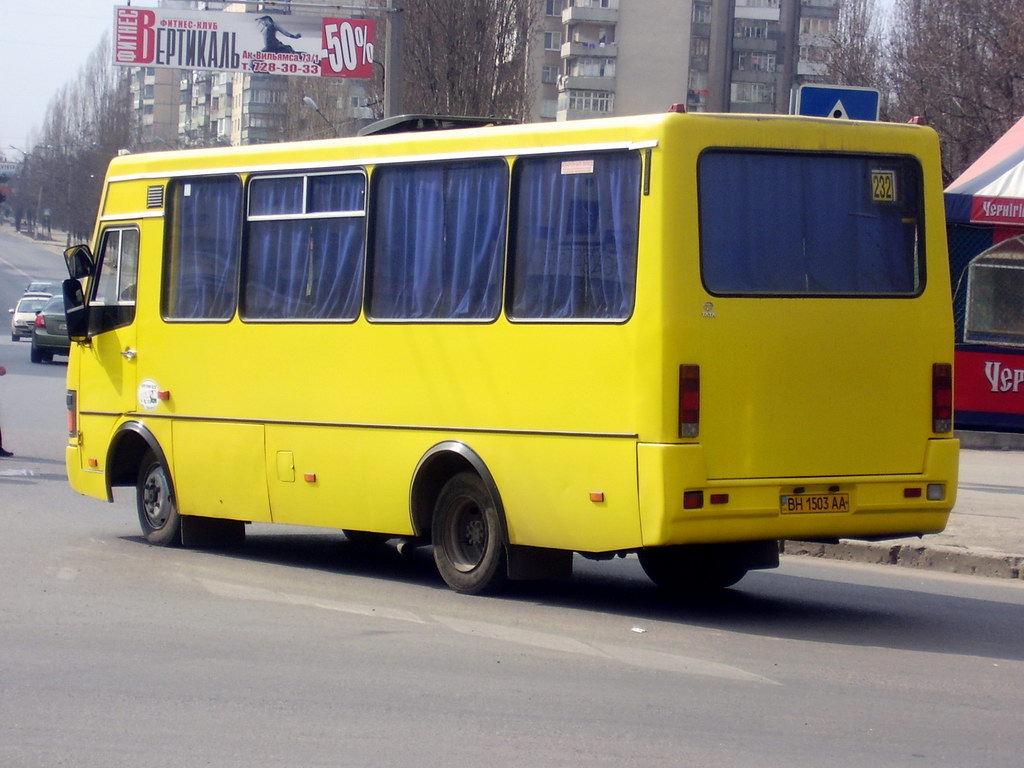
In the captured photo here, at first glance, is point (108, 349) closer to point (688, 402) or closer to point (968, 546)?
point (688, 402)

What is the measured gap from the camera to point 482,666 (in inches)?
298

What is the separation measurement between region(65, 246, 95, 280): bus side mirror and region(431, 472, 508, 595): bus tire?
4.34 m

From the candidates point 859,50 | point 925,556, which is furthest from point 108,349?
point 859,50

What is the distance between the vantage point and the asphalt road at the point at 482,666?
20.0ft

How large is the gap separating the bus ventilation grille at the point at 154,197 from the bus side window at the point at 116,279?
276 mm

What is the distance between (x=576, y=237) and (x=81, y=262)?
17.2ft

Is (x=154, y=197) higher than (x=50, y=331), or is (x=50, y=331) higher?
(x=154, y=197)

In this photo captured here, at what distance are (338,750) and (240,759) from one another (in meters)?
0.37

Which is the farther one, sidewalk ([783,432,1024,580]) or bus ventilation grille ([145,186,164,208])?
bus ventilation grille ([145,186,164,208])

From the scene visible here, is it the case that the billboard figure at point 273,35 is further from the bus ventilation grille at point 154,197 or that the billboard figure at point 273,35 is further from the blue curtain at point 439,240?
the blue curtain at point 439,240

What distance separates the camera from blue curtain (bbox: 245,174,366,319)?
10.4 meters

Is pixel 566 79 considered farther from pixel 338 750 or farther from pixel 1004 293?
pixel 338 750

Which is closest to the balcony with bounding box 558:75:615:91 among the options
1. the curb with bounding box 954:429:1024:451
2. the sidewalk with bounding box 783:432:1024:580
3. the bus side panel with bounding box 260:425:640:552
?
the curb with bounding box 954:429:1024:451

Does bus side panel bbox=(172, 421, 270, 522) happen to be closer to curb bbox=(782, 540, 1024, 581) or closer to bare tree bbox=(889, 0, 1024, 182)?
curb bbox=(782, 540, 1024, 581)
